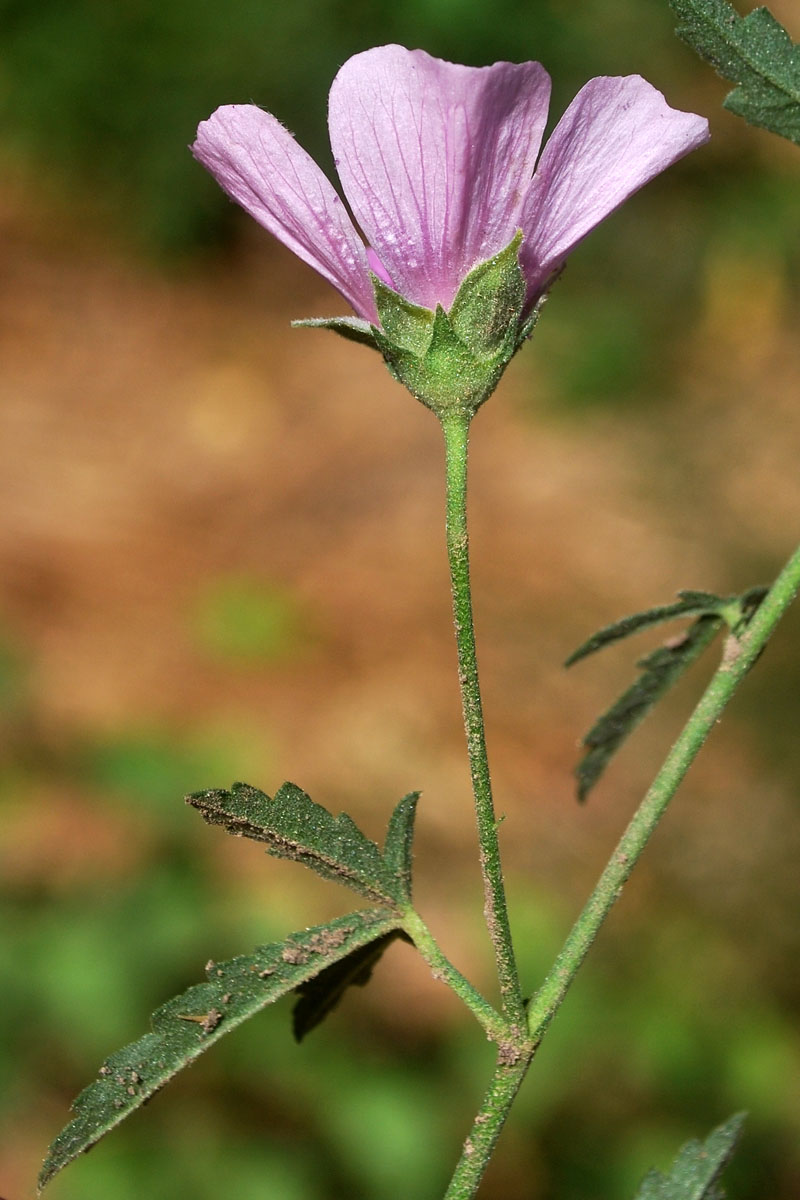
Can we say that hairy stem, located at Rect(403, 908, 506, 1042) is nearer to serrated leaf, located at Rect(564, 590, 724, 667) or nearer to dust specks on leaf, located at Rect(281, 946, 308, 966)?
dust specks on leaf, located at Rect(281, 946, 308, 966)

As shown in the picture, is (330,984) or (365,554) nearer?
(330,984)

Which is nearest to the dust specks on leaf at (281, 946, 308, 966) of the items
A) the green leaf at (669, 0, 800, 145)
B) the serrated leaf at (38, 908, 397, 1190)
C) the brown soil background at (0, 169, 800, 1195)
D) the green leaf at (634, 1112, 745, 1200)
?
the serrated leaf at (38, 908, 397, 1190)

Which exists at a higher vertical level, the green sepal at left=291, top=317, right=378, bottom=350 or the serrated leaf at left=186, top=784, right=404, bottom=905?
the green sepal at left=291, top=317, right=378, bottom=350

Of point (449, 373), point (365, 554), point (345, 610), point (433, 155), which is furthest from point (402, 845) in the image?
point (365, 554)

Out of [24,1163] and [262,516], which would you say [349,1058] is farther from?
[262,516]

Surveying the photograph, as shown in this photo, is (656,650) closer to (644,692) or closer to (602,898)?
(644,692)
